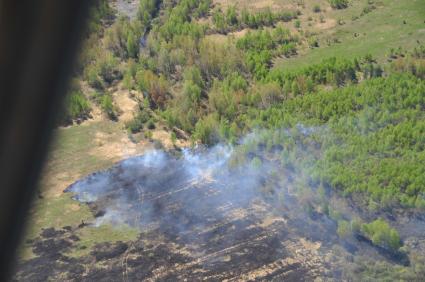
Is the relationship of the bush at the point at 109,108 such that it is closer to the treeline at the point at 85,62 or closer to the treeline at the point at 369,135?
the treeline at the point at 85,62

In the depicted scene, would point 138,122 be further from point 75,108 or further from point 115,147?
point 75,108

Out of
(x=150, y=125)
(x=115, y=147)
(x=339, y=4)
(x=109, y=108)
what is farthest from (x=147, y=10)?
(x=115, y=147)

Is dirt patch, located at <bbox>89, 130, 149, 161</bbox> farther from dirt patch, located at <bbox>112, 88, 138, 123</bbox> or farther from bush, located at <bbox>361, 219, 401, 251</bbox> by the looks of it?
bush, located at <bbox>361, 219, 401, 251</bbox>

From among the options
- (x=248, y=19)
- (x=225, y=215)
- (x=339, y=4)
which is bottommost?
(x=225, y=215)

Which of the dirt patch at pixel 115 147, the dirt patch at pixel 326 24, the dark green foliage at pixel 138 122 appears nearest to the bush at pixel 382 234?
the dirt patch at pixel 115 147

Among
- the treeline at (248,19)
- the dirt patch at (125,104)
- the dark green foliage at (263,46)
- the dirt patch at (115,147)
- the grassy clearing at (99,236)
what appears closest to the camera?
the grassy clearing at (99,236)

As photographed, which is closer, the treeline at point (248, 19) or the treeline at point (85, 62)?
the treeline at point (85, 62)
